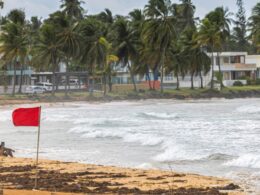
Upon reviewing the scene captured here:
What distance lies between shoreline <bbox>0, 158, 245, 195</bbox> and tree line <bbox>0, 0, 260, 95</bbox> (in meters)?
54.4

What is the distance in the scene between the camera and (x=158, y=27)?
234 ft

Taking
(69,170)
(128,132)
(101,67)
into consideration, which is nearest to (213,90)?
(101,67)

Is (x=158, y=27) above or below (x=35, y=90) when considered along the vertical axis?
above

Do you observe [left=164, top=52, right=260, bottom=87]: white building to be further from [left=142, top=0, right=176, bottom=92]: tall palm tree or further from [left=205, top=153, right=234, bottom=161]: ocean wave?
[left=205, top=153, right=234, bottom=161]: ocean wave

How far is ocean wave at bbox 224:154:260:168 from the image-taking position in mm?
16562

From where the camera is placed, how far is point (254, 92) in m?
75.1

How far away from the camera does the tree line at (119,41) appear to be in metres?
69.1

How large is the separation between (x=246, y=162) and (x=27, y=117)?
9.05 meters

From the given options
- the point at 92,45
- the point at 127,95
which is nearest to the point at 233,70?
the point at 127,95

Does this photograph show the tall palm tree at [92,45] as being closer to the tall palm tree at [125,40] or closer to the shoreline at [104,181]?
the tall palm tree at [125,40]

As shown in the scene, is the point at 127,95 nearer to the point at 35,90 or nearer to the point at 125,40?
the point at 125,40

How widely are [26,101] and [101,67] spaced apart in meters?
13.6

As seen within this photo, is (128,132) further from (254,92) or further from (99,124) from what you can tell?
(254,92)

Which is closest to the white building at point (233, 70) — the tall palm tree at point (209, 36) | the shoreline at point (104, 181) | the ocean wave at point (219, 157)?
the tall palm tree at point (209, 36)
